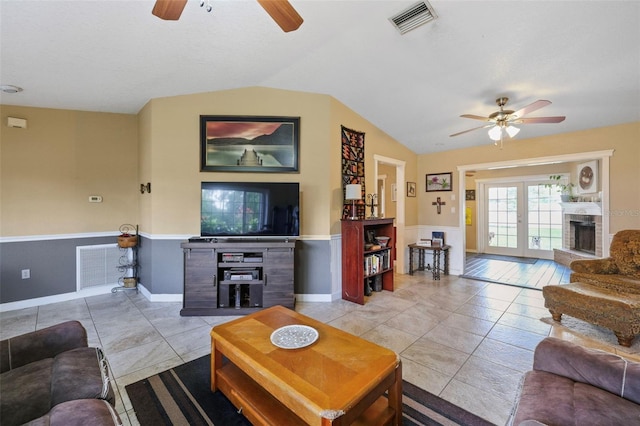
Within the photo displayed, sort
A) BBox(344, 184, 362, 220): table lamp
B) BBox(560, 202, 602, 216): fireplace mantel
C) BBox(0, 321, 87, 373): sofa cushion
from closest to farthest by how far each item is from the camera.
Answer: BBox(0, 321, 87, 373): sofa cushion
BBox(344, 184, 362, 220): table lamp
BBox(560, 202, 602, 216): fireplace mantel

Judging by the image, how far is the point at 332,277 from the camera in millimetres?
3641

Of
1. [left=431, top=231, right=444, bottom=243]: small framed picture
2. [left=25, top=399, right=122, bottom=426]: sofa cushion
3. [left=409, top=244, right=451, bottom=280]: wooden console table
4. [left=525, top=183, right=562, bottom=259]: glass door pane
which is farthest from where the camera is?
[left=525, top=183, right=562, bottom=259]: glass door pane

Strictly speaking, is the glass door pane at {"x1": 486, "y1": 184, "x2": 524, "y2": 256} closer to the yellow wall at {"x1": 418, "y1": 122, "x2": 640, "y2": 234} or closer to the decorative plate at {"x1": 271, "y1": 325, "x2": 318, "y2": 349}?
the yellow wall at {"x1": 418, "y1": 122, "x2": 640, "y2": 234}

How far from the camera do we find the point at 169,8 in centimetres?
148

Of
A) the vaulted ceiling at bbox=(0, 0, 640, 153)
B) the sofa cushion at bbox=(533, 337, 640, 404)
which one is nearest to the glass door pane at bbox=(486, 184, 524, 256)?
the vaulted ceiling at bbox=(0, 0, 640, 153)

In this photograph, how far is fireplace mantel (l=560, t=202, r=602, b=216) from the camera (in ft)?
15.1

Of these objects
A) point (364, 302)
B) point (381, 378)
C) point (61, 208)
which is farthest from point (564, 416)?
point (61, 208)

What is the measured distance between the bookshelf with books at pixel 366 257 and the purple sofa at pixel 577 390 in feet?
7.21

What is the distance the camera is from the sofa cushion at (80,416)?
969mm

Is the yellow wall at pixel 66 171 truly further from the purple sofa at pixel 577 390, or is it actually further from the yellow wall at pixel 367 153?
the purple sofa at pixel 577 390

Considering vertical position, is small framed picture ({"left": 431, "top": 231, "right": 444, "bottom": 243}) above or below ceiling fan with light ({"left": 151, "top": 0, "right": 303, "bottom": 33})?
below

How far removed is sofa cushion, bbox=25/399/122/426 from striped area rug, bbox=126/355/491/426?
0.68 metres

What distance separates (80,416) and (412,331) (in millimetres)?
2582

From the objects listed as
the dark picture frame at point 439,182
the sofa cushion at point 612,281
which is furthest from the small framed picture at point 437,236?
the sofa cushion at point 612,281
